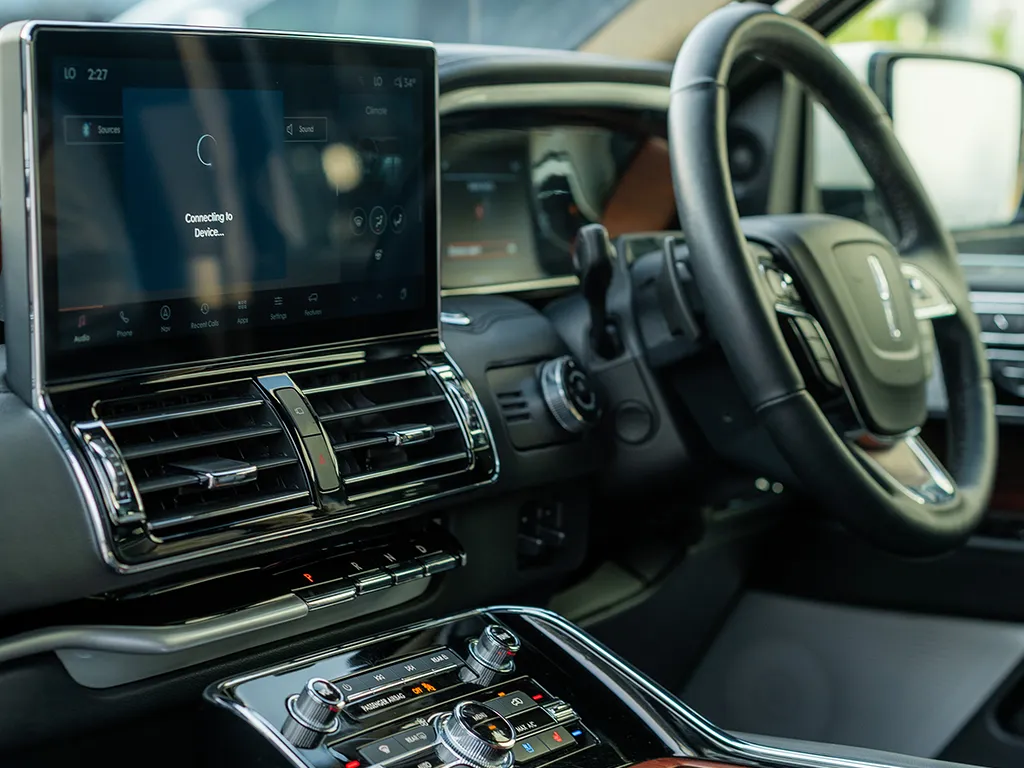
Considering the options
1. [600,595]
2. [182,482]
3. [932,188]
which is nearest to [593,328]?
[600,595]

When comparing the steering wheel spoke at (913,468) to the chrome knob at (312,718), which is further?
the steering wheel spoke at (913,468)

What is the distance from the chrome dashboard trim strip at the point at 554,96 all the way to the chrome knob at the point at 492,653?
0.72m

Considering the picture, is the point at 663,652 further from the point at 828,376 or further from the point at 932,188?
the point at 932,188

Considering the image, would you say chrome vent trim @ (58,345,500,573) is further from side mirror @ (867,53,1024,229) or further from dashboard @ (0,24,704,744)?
side mirror @ (867,53,1024,229)

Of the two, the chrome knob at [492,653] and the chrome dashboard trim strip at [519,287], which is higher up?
the chrome dashboard trim strip at [519,287]

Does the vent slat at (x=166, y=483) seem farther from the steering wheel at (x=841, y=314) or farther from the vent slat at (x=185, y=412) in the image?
the steering wheel at (x=841, y=314)

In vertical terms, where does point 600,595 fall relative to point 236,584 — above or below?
below

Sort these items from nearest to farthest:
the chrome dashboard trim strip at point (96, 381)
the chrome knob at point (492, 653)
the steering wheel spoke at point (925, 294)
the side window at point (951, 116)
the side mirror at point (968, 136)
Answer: the chrome dashboard trim strip at point (96, 381), the chrome knob at point (492, 653), the steering wheel spoke at point (925, 294), the side window at point (951, 116), the side mirror at point (968, 136)

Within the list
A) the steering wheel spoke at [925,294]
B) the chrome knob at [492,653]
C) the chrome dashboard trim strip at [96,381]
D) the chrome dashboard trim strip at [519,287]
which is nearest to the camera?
the chrome dashboard trim strip at [96,381]

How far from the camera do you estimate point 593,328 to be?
62.1 inches

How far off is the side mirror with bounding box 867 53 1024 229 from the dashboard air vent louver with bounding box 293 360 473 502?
1.43 m

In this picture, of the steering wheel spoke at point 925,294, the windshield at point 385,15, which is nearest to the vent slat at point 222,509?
the windshield at point 385,15

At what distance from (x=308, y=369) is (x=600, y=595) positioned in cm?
69

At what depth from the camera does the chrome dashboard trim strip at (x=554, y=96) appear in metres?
1.66
